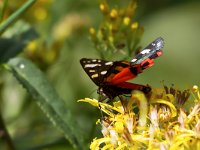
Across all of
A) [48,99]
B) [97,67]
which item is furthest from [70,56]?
[97,67]

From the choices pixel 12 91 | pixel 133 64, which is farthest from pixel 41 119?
pixel 133 64

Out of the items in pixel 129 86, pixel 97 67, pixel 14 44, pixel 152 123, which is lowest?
pixel 152 123

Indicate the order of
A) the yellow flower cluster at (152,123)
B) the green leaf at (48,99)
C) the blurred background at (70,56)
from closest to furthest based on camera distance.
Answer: the yellow flower cluster at (152,123), the green leaf at (48,99), the blurred background at (70,56)

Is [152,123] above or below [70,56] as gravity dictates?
below

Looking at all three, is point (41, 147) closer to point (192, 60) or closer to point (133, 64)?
point (133, 64)

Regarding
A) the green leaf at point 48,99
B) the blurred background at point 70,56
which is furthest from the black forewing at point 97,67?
the blurred background at point 70,56

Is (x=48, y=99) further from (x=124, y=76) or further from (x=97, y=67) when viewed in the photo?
(x=124, y=76)

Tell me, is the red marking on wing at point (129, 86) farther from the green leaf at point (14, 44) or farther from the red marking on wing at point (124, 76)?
the green leaf at point (14, 44)
